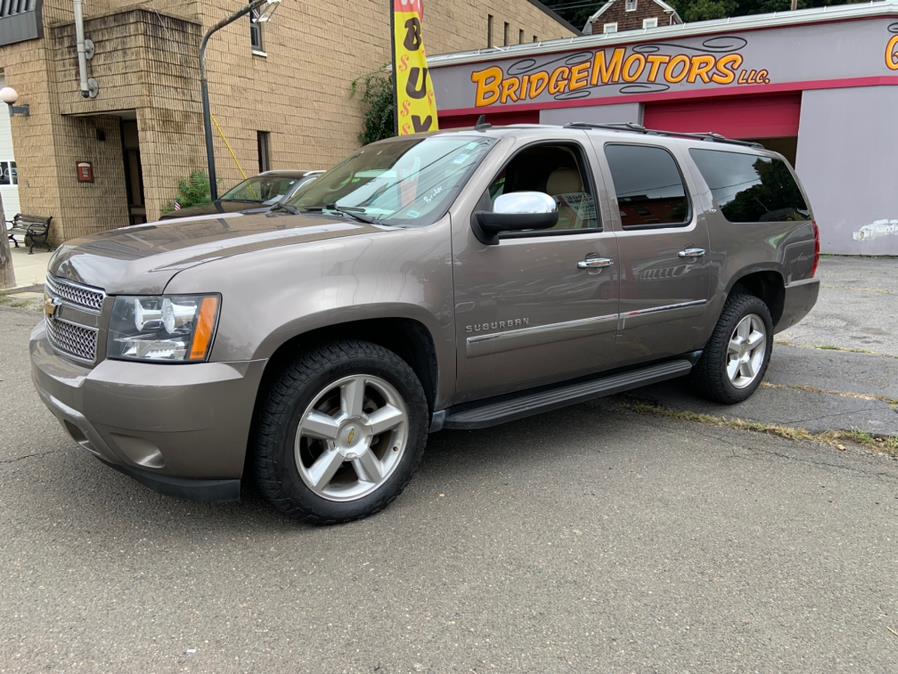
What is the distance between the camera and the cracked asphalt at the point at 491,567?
240 centimetres

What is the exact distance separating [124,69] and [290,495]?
13.3 meters

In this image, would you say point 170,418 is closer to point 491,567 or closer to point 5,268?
point 491,567

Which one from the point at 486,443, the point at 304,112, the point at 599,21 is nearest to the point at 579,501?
the point at 486,443

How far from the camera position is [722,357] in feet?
16.1

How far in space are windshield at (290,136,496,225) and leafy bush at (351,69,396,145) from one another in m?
15.1

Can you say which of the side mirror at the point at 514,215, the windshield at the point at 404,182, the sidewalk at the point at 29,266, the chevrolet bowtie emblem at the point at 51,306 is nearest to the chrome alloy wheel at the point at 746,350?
the side mirror at the point at 514,215

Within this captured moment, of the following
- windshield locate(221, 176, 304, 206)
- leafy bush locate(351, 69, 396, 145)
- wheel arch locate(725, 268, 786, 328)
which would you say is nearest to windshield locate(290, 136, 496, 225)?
wheel arch locate(725, 268, 786, 328)

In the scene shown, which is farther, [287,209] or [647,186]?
[647,186]

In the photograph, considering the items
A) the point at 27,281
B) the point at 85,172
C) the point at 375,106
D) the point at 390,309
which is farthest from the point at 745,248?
the point at 375,106

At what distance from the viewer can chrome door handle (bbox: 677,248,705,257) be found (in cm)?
443

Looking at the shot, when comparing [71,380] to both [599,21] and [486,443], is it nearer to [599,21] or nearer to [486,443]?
[486,443]

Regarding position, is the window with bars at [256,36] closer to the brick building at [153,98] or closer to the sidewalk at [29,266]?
the brick building at [153,98]

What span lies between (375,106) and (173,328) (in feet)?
56.9

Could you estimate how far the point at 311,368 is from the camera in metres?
3.00
